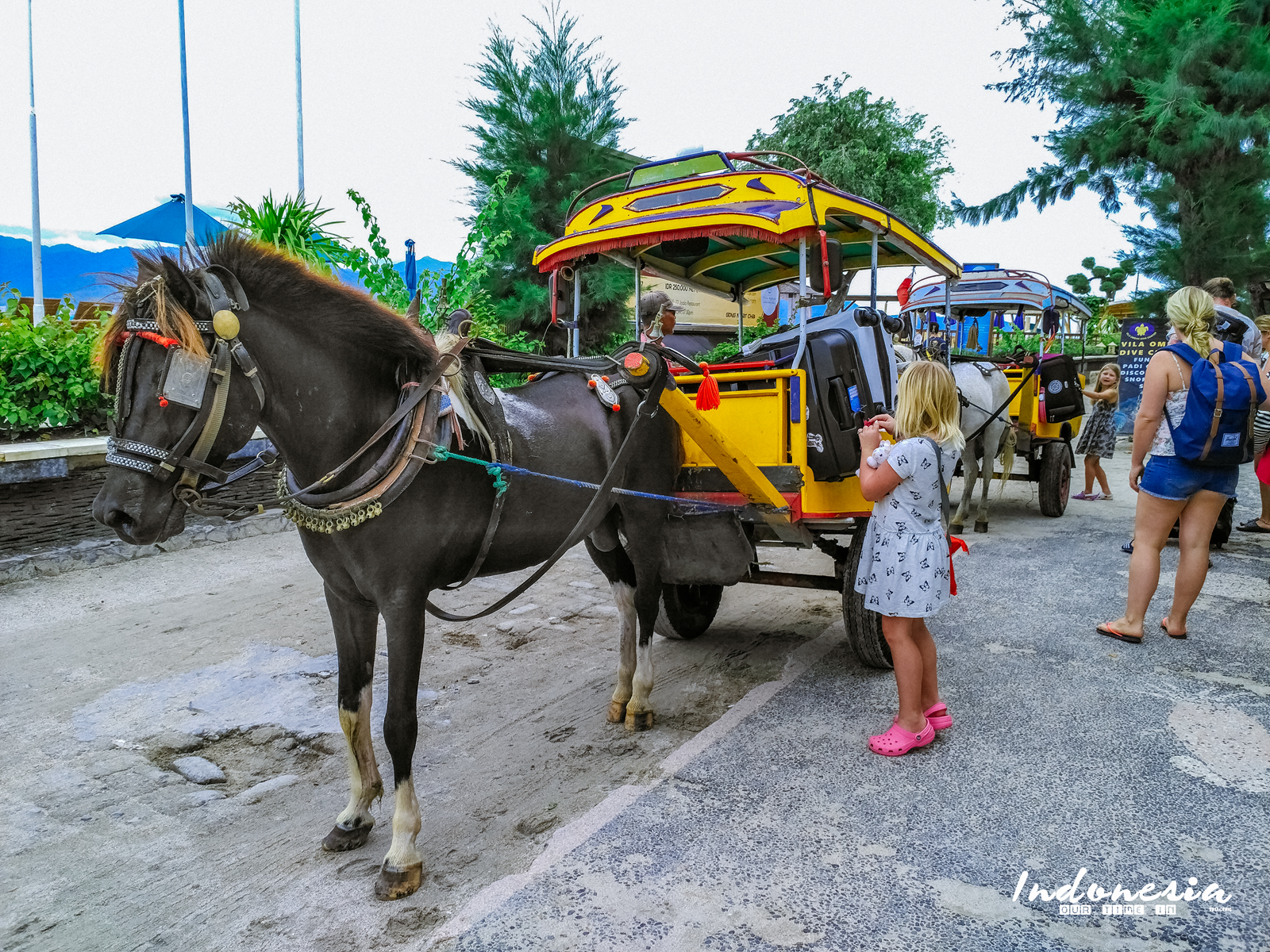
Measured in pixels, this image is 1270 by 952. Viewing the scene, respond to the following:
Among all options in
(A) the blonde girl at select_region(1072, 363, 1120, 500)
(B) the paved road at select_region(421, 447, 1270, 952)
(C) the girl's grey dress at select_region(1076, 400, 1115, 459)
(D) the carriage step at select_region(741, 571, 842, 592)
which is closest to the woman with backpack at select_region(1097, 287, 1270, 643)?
(B) the paved road at select_region(421, 447, 1270, 952)

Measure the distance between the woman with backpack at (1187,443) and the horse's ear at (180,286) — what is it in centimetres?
444

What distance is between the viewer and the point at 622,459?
10.7 ft

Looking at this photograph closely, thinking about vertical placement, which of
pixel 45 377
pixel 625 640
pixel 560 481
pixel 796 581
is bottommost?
pixel 625 640

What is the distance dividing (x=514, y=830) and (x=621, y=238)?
9.19 feet

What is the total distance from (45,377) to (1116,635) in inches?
308

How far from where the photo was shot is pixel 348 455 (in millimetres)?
2539

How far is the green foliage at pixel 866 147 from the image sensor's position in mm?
20688

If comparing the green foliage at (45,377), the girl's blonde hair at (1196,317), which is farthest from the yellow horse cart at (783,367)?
the green foliage at (45,377)

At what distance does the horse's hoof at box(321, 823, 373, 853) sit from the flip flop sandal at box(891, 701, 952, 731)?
2.22 m

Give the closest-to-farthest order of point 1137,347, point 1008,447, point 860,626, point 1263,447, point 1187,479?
point 860,626 < point 1187,479 < point 1263,447 < point 1008,447 < point 1137,347

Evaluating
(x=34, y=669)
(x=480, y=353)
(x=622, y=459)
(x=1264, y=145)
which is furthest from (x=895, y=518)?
(x=1264, y=145)

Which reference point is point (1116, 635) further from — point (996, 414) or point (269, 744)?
point (269, 744)

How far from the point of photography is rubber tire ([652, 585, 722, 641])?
185 inches

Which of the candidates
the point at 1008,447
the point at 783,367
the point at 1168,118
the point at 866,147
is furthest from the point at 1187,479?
the point at 866,147
